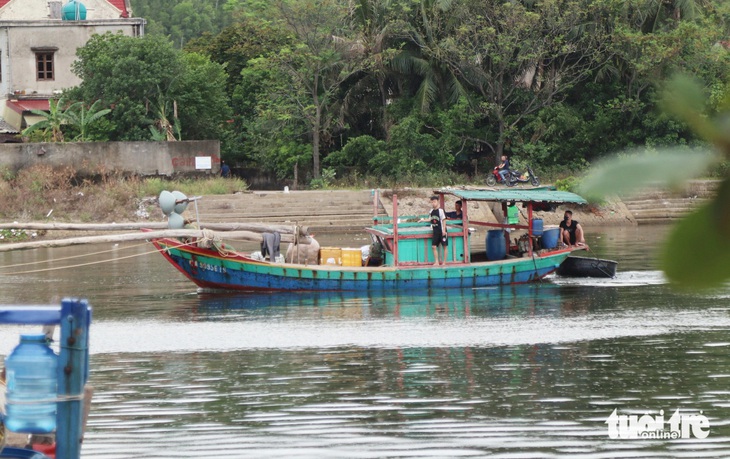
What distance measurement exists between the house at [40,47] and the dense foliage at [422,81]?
137 inches

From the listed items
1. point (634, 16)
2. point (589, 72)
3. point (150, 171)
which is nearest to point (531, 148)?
point (589, 72)

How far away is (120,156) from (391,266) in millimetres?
18705

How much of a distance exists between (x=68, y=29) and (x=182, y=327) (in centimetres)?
2770

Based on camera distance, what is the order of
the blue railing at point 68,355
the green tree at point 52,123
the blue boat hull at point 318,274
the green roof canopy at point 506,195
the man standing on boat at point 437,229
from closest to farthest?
1. the blue railing at point 68,355
2. the man standing on boat at point 437,229
3. the blue boat hull at point 318,274
4. the green roof canopy at point 506,195
5. the green tree at point 52,123

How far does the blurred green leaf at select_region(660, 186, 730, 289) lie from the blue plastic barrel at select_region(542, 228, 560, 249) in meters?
20.3

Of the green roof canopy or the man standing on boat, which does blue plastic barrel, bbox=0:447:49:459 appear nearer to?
the man standing on boat

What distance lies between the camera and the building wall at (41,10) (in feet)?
137

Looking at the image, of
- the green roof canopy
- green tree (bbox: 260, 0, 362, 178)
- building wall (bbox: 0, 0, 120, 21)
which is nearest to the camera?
the green roof canopy

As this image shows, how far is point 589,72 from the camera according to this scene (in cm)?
3678

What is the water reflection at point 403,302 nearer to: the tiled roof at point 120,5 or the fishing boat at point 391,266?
the fishing boat at point 391,266

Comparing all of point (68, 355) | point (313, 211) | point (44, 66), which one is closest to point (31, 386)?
point (68, 355)

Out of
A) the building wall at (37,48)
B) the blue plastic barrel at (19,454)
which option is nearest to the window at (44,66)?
the building wall at (37,48)

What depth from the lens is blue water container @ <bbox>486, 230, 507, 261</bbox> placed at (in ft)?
69.6

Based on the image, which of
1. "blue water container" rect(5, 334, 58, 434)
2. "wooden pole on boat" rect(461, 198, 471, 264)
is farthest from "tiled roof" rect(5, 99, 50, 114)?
"blue water container" rect(5, 334, 58, 434)
